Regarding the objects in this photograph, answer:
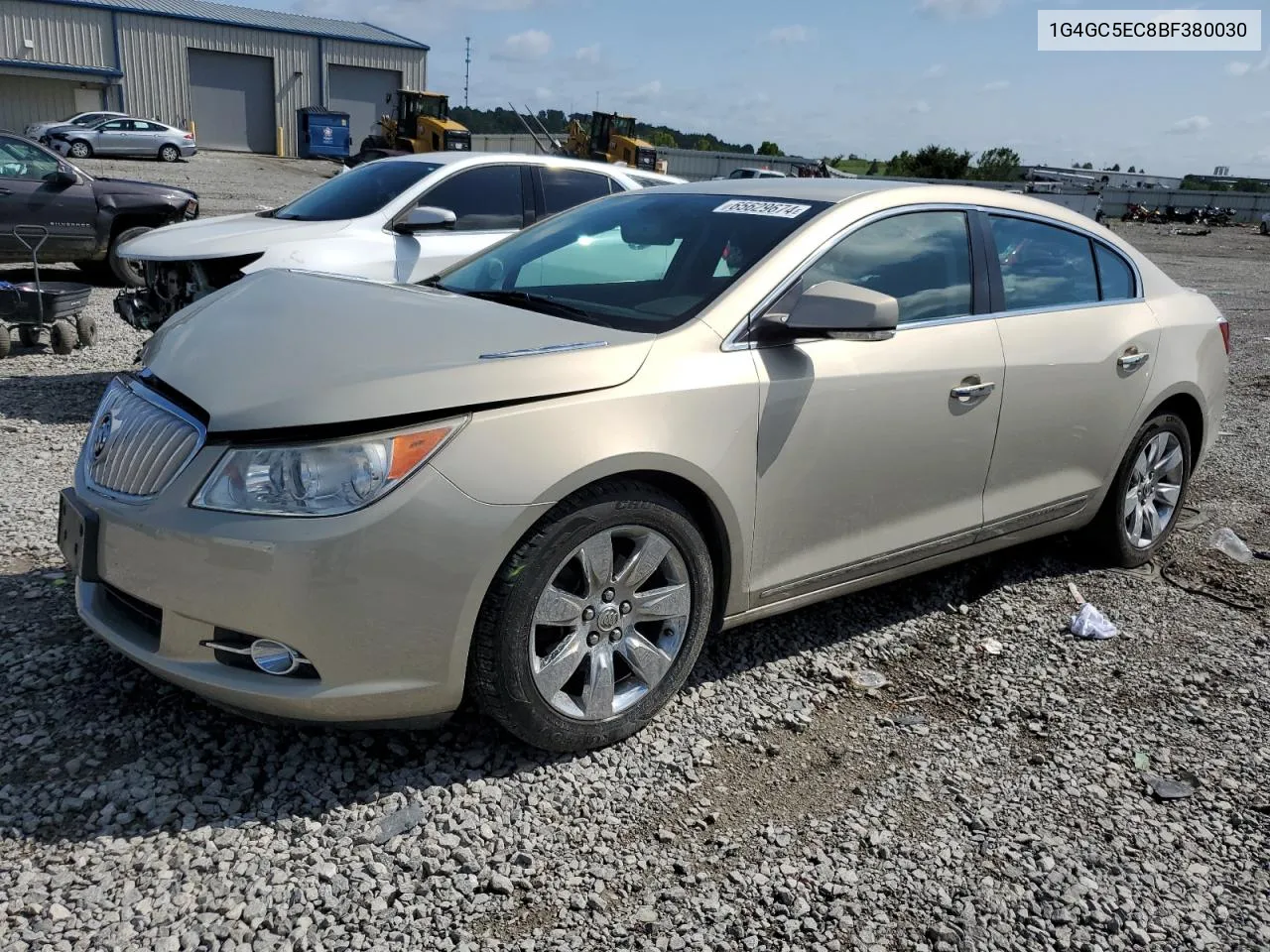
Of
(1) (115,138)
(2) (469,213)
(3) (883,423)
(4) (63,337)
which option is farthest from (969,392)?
(1) (115,138)

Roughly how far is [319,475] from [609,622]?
0.92 meters

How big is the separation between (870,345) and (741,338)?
0.53m

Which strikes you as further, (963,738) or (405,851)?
(963,738)

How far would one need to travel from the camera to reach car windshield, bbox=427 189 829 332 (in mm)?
3426

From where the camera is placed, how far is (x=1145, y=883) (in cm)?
271

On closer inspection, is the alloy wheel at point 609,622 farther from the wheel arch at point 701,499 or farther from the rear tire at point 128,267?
the rear tire at point 128,267

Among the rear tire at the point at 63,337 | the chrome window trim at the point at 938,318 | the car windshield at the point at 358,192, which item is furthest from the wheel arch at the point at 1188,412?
the rear tire at the point at 63,337

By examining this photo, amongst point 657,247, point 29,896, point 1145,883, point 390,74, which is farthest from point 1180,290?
point 390,74

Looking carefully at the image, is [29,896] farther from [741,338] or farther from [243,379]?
[741,338]

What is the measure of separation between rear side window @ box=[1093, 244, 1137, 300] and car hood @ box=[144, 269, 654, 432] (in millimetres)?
2472

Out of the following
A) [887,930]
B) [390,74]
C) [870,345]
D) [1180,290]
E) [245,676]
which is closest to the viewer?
[887,930]

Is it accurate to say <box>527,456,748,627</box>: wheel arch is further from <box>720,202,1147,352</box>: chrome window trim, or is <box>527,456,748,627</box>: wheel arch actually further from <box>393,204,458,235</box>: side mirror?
<box>393,204,458,235</box>: side mirror

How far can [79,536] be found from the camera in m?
2.89

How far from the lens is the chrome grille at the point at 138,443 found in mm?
2760
